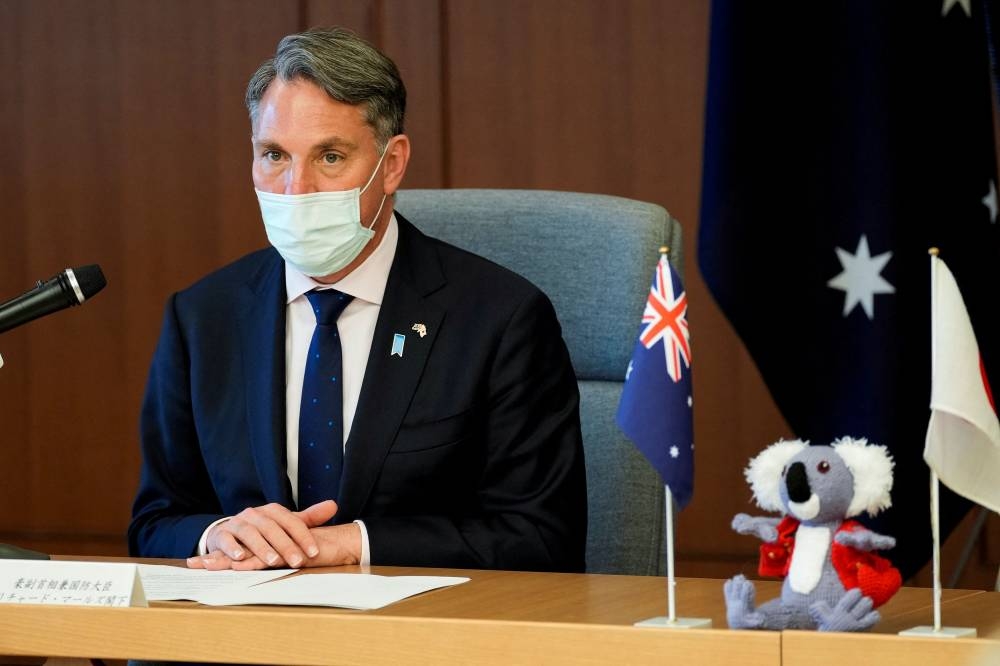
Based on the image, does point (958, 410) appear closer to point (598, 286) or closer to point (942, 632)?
point (942, 632)

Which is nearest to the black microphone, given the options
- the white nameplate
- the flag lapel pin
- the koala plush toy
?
the white nameplate

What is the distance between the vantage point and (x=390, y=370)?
2.20 metres

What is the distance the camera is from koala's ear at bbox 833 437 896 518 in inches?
49.5

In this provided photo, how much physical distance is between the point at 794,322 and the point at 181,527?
128 centimetres

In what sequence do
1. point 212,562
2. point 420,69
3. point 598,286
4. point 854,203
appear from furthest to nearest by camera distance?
point 420,69 < point 854,203 < point 598,286 < point 212,562

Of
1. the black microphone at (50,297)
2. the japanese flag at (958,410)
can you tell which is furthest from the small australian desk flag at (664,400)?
the black microphone at (50,297)

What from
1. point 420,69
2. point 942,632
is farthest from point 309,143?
point 420,69

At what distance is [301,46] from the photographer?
2.23 metres

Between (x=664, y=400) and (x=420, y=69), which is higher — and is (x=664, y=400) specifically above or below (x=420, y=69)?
below

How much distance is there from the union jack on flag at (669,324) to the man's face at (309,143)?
98 cm

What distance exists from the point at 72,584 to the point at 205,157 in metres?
2.56

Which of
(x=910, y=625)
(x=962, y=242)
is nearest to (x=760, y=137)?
(x=962, y=242)

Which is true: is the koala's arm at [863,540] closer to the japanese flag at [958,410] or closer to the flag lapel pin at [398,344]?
the japanese flag at [958,410]

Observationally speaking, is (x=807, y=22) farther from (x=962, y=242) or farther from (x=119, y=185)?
(x=119, y=185)
